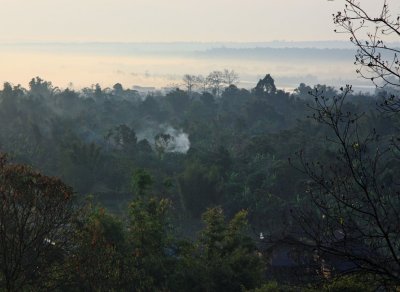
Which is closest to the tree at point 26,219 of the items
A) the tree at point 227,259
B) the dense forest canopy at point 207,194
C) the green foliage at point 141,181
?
the dense forest canopy at point 207,194

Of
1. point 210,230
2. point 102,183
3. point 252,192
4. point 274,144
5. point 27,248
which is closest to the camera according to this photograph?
point 27,248

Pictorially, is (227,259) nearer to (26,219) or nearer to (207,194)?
(26,219)

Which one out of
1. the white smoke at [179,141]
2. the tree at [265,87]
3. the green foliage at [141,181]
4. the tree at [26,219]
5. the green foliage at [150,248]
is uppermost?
the tree at [265,87]

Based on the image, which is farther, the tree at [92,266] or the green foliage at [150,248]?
the green foliage at [150,248]

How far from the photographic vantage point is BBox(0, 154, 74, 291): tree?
11.4 metres

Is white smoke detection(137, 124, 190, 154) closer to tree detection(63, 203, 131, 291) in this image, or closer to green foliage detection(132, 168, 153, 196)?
green foliage detection(132, 168, 153, 196)

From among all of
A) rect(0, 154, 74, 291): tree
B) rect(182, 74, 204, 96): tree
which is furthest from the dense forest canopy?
rect(182, 74, 204, 96): tree

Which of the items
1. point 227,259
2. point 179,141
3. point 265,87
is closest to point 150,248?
point 227,259

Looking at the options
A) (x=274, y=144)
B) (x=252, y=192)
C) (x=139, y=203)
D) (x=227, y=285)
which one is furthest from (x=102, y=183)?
(x=227, y=285)

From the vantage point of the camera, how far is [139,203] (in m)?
20.6

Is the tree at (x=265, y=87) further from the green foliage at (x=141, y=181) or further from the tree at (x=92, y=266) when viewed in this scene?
the tree at (x=92, y=266)

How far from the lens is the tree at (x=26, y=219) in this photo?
37.3 feet

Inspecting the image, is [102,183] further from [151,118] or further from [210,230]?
[151,118]

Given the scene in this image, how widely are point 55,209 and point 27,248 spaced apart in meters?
1.08
